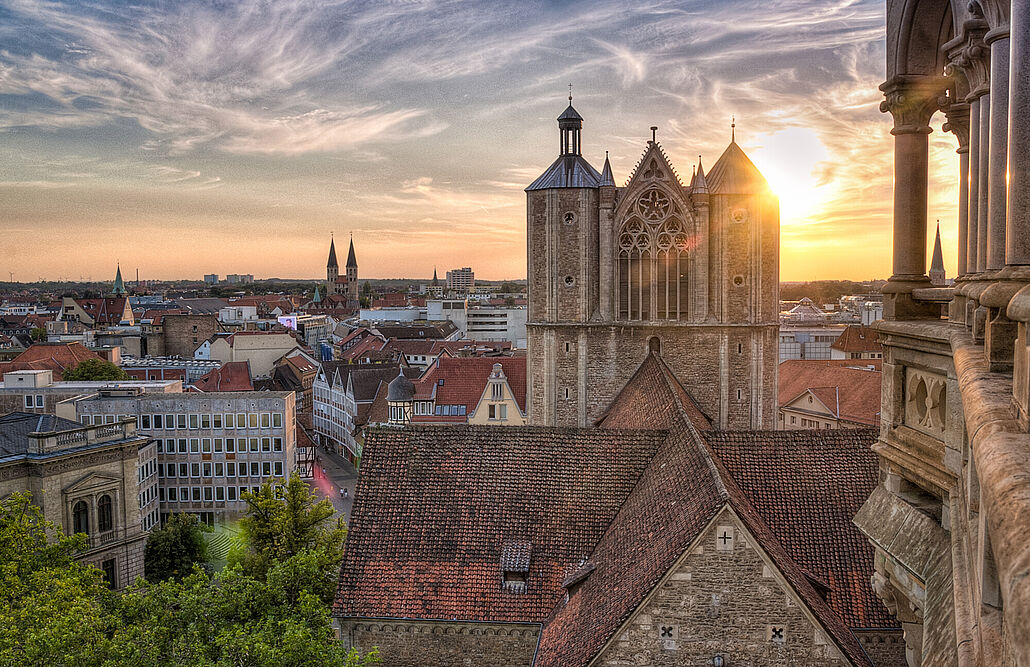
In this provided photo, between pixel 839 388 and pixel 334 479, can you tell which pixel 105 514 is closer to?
pixel 334 479

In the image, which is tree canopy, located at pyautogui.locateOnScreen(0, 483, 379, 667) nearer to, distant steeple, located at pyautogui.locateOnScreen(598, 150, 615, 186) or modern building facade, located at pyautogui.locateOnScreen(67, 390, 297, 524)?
distant steeple, located at pyautogui.locateOnScreen(598, 150, 615, 186)

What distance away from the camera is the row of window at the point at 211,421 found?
165 feet

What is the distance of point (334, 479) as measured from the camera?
60.1m

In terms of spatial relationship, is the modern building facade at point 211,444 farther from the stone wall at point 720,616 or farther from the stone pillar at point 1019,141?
the stone pillar at point 1019,141

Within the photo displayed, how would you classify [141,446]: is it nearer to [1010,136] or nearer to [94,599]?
[94,599]

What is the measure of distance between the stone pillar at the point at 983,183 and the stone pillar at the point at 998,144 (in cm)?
71

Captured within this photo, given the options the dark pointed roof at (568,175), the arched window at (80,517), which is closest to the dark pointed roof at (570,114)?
the dark pointed roof at (568,175)

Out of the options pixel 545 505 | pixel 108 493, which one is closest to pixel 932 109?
pixel 545 505

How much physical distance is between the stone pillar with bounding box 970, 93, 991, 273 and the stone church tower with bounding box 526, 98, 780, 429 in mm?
23198

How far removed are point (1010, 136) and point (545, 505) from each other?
14230mm

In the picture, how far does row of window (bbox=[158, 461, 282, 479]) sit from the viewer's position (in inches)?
1992

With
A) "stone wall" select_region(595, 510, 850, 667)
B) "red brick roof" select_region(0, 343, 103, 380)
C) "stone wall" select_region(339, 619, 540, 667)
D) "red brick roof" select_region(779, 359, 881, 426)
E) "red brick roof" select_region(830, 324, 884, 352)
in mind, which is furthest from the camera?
"red brick roof" select_region(830, 324, 884, 352)

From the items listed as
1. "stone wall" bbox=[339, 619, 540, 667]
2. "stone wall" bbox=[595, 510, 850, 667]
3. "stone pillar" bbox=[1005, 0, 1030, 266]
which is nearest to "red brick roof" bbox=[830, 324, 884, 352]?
"stone wall" bbox=[339, 619, 540, 667]

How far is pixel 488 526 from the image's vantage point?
57.1ft
